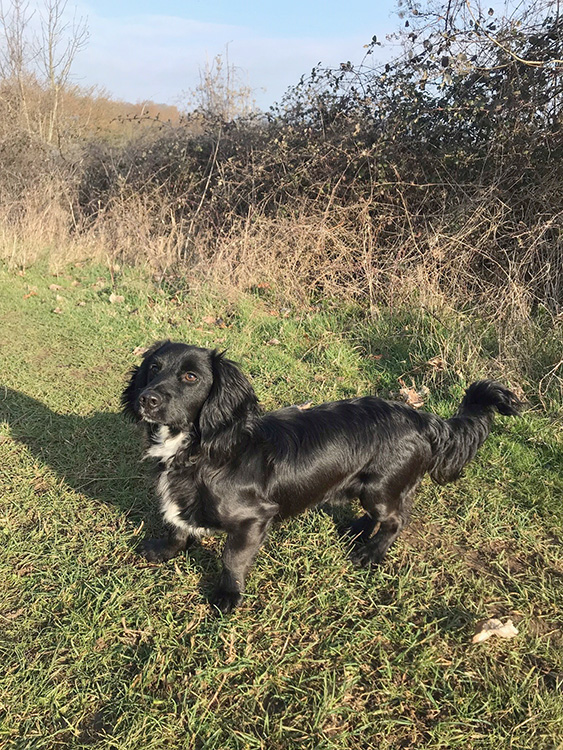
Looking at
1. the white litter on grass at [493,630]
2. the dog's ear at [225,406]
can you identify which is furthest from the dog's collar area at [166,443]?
the white litter on grass at [493,630]

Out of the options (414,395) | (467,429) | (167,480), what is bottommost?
(167,480)

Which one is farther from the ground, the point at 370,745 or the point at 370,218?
the point at 370,218

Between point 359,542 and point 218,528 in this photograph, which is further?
point 359,542

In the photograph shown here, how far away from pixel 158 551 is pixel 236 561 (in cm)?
52

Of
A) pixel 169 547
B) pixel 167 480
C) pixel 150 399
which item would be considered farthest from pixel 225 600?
pixel 150 399

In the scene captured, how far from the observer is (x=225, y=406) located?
240 centimetres

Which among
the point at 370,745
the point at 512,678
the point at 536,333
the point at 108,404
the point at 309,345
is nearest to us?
the point at 370,745

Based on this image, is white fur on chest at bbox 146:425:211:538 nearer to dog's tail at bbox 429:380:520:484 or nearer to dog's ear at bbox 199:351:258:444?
dog's ear at bbox 199:351:258:444

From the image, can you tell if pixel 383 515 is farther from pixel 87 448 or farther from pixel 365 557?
pixel 87 448

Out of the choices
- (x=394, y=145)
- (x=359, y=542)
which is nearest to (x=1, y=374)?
(x=359, y=542)

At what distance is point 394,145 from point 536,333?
11.4 feet

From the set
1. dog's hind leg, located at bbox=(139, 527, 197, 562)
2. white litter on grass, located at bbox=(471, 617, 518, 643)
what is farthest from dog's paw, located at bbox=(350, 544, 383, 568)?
dog's hind leg, located at bbox=(139, 527, 197, 562)

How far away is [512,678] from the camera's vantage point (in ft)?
6.41

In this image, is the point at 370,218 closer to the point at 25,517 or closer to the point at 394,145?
the point at 394,145
